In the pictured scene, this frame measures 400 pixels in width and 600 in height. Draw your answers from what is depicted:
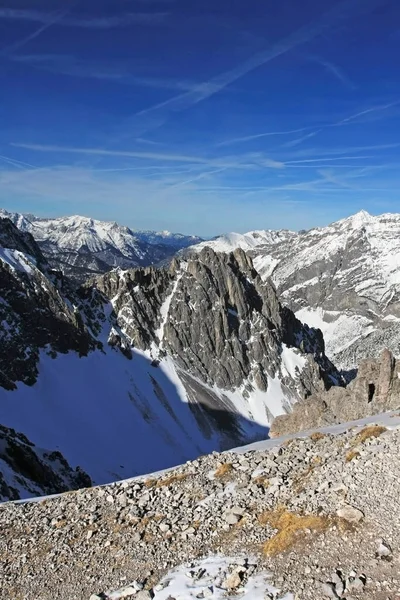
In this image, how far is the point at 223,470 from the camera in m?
24.0

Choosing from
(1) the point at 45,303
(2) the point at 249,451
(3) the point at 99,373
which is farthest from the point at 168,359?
(2) the point at 249,451

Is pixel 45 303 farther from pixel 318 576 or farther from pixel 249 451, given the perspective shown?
pixel 318 576

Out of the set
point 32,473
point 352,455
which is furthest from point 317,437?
point 32,473

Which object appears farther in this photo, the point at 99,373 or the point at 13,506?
the point at 99,373

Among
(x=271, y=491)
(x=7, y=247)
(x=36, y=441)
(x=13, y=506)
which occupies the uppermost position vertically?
(x=7, y=247)

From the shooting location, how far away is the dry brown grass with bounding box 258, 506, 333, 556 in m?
16.5

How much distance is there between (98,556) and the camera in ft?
61.3

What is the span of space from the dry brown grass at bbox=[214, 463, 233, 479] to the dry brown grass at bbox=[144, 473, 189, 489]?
5.72 feet

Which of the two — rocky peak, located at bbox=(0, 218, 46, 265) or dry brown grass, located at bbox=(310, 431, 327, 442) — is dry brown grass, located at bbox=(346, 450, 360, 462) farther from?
rocky peak, located at bbox=(0, 218, 46, 265)

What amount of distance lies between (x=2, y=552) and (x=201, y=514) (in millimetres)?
8945

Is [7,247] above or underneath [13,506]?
above

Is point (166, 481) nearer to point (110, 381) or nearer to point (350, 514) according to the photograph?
point (350, 514)

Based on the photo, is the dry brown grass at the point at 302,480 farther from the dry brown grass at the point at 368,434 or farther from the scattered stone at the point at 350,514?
the dry brown grass at the point at 368,434

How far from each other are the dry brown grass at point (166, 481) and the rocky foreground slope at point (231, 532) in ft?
0.31
